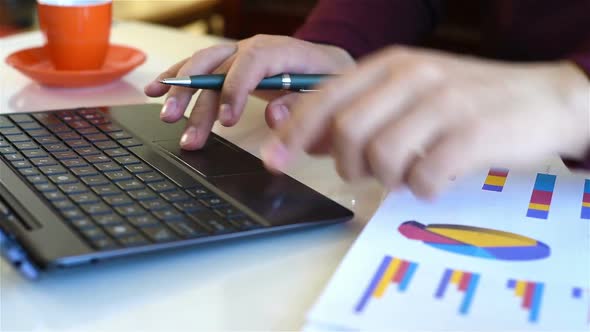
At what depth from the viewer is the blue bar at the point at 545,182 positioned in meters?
0.64

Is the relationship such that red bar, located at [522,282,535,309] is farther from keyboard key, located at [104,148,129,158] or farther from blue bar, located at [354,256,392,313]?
keyboard key, located at [104,148,129,158]

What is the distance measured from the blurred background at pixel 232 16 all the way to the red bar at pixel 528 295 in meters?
1.68

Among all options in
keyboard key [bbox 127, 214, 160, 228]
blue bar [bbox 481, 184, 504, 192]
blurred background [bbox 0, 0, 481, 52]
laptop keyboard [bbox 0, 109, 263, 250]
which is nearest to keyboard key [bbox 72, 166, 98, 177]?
laptop keyboard [bbox 0, 109, 263, 250]

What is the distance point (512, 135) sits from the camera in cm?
49

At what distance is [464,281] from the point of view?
49 cm

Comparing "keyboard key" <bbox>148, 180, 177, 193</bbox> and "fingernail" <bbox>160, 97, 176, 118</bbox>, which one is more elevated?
"fingernail" <bbox>160, 97, 176, 118</bbox>

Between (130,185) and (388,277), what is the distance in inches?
8.4

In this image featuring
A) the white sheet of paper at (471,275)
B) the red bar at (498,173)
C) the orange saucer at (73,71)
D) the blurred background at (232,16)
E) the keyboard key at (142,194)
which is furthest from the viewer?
the blurred background at (232,16)

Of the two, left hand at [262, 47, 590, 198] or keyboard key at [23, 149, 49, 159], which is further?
keyboard key at [23, 149, 49, 159]

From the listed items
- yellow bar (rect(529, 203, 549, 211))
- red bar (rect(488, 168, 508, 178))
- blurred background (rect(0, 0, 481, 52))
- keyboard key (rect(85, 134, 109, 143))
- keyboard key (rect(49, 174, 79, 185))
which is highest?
blurred background (rect(0, 0, 481, 52))

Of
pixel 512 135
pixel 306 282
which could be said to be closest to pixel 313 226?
pixel 306 282

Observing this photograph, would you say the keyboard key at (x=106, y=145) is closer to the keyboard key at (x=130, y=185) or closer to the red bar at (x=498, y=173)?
the keyboard key at (x=130, y=185)

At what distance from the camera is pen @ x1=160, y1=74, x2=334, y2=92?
0.72m

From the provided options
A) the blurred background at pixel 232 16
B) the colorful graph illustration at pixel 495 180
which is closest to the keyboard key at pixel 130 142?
the colorful graph illustration at pixel 495 180
